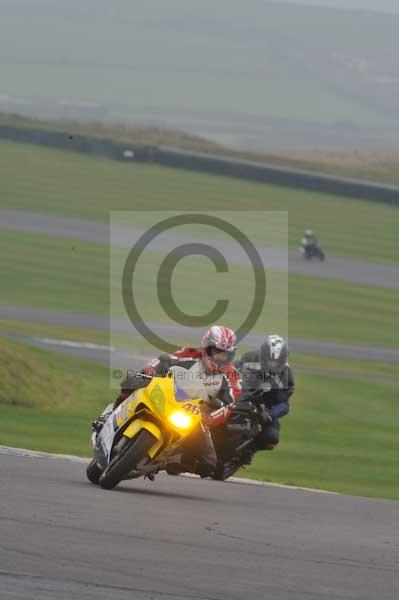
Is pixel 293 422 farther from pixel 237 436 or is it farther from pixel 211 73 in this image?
pixel 211 73

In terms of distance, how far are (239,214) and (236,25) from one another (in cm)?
14654

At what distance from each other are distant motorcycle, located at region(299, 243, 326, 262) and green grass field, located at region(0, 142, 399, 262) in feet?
8.57

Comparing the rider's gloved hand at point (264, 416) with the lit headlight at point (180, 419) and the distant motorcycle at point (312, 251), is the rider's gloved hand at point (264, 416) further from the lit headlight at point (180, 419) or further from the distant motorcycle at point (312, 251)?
the distant motorcycle at point (312, 251)

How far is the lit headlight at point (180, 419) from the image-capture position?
30.3ft

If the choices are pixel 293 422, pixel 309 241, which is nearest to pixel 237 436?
pixel 293 422

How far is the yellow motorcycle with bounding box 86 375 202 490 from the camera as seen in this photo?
9.12m

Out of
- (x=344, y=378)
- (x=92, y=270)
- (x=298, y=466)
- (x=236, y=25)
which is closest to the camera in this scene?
(x=298, y=466)

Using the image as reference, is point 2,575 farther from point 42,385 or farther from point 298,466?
point 42,385

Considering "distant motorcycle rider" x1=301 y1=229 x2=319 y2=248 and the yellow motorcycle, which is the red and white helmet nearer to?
the yellow motorcycle

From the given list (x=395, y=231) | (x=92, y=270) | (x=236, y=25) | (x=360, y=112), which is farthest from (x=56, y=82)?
(x=92, y=270)

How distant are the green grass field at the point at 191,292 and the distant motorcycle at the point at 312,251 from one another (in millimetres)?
2773

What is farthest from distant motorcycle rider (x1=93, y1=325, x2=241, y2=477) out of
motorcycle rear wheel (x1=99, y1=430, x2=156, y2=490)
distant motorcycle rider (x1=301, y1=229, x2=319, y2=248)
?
distant motorcycle rider (x1=301, y1=229, x2=319, y2=248)

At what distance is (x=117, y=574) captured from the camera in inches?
242

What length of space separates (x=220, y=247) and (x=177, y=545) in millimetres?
34326
